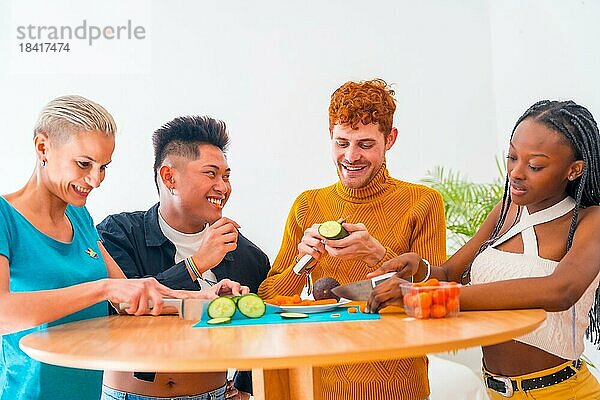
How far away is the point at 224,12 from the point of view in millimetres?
4812

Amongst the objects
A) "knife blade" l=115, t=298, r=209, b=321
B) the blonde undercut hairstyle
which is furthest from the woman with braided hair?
the blonde undercut hairstyle

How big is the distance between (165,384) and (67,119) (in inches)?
35.4

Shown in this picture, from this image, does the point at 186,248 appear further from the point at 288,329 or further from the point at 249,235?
the point at 249,235

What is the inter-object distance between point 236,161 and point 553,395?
2.99 metres

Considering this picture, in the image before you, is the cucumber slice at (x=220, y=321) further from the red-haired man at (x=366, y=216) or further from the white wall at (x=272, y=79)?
the white wall at (x=272, y=79)

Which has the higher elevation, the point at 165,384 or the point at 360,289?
the point at 360,289

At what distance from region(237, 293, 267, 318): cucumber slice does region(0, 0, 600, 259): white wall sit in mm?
2606

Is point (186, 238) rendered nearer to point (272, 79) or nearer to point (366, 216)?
point (366, 216)

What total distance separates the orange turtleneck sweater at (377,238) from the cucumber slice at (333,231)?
183 mm

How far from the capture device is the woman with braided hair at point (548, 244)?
215cm

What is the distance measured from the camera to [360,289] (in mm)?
2229

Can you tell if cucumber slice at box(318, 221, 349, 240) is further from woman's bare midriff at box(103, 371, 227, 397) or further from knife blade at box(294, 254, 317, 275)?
woman's bare midriff at box(103, 371, 227, 397)

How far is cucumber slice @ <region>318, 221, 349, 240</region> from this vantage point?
7.80ft

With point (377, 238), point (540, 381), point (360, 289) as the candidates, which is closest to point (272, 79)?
point (377, 238)
